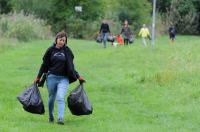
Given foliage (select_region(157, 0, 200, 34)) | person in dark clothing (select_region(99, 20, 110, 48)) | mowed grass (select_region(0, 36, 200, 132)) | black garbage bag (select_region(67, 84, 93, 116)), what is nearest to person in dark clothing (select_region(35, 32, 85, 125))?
black garbage bag (select_region(67, 84, 93, 116))

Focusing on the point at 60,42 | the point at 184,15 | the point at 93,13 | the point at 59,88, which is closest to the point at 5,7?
the point at 93,13

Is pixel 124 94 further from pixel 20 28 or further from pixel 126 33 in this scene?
pixel 20 28

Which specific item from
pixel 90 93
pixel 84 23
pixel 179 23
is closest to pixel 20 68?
pixel 90 93

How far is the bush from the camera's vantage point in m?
43.0

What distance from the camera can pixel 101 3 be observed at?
58.3 metres

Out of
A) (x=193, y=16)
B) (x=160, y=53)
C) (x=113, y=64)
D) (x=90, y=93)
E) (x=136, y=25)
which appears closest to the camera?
(x=90, y=93)

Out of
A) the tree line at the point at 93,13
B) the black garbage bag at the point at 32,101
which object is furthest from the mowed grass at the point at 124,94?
the tree line at the point at 93,13

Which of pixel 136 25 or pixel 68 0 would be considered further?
pixel 136 25

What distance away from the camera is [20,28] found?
144 feet

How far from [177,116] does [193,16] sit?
66.3 meters

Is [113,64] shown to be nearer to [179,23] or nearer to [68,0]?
[68,0]

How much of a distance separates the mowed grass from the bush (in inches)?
556

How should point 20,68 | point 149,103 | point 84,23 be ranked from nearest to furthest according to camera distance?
1. point 149,103
2. point 20,68
3. point 84,23

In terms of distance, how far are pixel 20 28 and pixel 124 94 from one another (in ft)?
89.5
